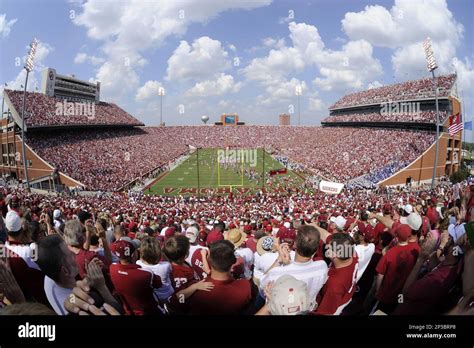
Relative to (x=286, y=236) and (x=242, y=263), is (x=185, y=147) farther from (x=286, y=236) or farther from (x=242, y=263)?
(x=242, y=263)

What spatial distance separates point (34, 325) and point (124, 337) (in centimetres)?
76

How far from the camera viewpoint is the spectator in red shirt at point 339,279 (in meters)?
3.16

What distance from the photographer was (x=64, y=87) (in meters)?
53.2

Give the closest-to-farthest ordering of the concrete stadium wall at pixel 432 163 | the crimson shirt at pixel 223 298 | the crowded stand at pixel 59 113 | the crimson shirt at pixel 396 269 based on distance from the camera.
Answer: the crimson shirt at pixel 223 298 < the crimson shirt at pixel 396 269 < the concrete stadium wall at pixel 432 163 < the crowded stand at pixel 59 113

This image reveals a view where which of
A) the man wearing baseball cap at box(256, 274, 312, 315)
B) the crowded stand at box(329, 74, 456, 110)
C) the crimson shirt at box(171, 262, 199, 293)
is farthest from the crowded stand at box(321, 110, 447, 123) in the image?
the man wearing baseball cap at box(256, 274, 312, 315)

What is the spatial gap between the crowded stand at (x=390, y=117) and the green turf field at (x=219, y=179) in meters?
16.5

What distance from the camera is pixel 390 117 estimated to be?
47750 millimetres

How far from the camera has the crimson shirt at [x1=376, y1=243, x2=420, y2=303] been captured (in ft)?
11.6

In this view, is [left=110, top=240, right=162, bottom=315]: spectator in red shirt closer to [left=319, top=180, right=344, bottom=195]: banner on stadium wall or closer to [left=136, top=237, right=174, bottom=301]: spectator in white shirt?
[left=136, top=237, right=174, bottom=301]: spectator in white shirt

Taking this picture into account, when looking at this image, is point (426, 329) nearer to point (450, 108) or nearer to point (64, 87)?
point (450, 108)

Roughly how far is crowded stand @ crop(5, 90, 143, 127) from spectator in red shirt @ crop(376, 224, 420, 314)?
3924 centimetres

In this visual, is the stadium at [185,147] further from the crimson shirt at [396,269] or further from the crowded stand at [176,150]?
the crimson shirt at [396,269]

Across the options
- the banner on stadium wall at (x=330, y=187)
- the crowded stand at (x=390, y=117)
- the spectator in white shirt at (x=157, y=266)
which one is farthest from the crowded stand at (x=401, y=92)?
the spectator in white shirt at (x=157, y=266)

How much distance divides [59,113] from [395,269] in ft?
157
